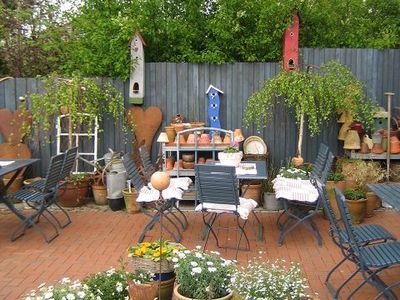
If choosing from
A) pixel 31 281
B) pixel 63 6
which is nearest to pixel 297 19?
pixel 63 6

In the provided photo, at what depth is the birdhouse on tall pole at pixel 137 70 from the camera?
23.7 ft

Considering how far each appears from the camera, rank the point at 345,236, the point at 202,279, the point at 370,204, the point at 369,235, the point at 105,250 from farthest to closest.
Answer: the point at 370,204 → the point at 105,250 → the point at 369,235 → the point at 345,236 → the point at 202,279

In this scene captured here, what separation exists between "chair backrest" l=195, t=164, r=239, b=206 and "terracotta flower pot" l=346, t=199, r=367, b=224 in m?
1.76

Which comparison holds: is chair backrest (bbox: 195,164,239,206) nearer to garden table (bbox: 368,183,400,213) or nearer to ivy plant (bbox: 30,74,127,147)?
garden table (bbox: 368,183,400,213)

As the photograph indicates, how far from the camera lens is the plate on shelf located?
289 inches

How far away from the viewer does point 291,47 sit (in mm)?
7168

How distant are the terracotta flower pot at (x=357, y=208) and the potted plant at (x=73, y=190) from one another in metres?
3.43

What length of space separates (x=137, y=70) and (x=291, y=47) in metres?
2.18

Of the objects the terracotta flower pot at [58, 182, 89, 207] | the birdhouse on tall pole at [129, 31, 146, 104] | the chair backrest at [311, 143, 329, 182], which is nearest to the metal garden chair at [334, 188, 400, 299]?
the chair backrest at [311, 143, 329, 182]

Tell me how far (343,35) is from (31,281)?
598cm

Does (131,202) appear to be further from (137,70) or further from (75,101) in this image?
(137,70)

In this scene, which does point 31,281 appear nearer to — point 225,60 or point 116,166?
point 116,166

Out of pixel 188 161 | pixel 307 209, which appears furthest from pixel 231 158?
pixel 188 161

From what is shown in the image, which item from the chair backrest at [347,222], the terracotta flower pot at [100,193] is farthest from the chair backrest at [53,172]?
the chair backrest at [347,222]
